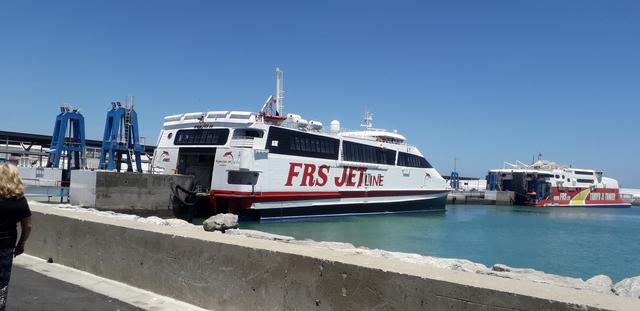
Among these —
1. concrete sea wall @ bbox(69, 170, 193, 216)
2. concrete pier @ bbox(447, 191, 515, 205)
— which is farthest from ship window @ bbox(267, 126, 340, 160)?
concrete pier @ bbox(447, 191, 515, 205)

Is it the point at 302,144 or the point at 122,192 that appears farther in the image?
the point at 302,144

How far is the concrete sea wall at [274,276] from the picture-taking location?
10.8 ft

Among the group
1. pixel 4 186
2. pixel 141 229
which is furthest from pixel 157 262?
pixel 4 186

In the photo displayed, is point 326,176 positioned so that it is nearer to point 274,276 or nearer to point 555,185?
point 274,276

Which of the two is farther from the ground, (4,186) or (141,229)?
(4,186)

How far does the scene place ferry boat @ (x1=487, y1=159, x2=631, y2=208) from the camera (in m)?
71.5

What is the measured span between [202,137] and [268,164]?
155 inches

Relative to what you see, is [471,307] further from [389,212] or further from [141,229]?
[389,212]

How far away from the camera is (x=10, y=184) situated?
3.56 meters

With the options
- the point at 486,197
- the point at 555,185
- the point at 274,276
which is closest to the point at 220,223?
the point at 274,276

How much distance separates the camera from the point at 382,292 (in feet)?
12.4

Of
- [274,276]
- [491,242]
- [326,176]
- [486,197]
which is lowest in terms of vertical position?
[491,242]

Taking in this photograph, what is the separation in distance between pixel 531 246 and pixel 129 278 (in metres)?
22.9

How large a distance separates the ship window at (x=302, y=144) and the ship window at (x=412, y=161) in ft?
27.2
